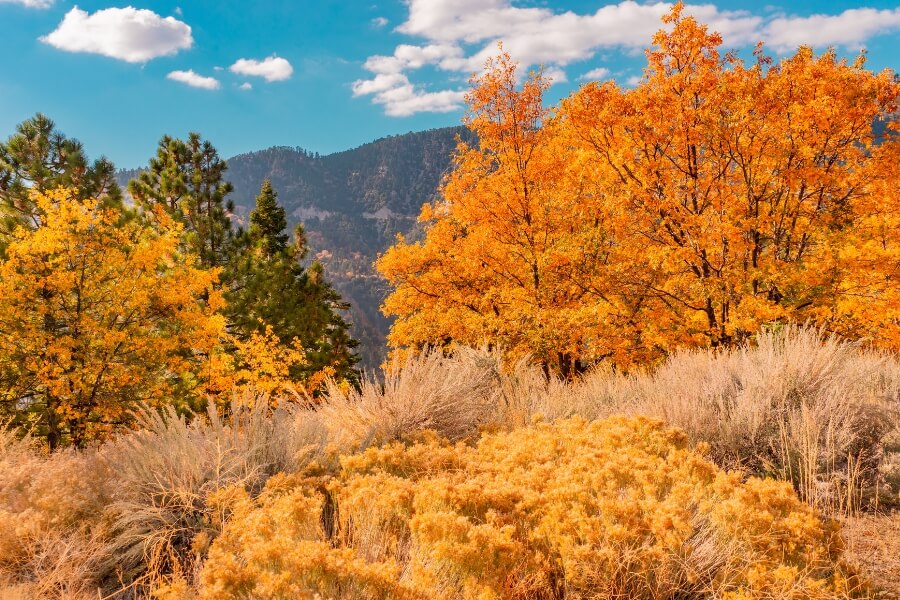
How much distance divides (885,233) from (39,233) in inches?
614

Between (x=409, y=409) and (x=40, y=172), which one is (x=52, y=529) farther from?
(x=40, y=172)

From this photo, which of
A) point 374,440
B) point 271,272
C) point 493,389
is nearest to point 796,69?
A: point 493,389

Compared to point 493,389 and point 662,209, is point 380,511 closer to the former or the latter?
point 493,389

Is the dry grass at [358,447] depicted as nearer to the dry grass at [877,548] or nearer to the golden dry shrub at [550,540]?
the dry grass at [877,548]

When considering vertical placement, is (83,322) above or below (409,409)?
above

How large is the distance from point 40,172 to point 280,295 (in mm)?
10024

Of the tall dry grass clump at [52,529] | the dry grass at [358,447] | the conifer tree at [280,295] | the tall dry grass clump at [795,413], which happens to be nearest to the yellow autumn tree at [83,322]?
the dry grass at [358,447]

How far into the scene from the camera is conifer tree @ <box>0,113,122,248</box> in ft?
46.6

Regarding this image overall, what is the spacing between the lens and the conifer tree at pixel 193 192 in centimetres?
2070

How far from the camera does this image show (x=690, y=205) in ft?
31.6

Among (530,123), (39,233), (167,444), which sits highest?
(530,123)

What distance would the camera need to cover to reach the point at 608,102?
363 inches

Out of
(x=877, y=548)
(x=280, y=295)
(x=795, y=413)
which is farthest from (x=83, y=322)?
(x=280, y=295)

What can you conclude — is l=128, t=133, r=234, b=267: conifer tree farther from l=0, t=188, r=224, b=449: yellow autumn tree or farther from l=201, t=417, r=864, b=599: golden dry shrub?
l=201, t=417, r=864, b=599: golden dry shrub
